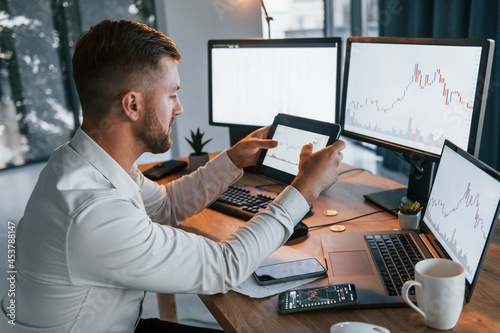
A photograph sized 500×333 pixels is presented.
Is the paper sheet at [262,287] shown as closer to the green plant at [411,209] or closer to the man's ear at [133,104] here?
the green plant at [411,209]

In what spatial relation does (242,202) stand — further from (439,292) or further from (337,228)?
(439,292)

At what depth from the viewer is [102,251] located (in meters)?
0.87

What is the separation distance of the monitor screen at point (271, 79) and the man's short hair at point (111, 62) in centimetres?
72

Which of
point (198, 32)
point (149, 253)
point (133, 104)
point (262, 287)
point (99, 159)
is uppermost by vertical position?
point (198, 32)

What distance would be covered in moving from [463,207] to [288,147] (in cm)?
60

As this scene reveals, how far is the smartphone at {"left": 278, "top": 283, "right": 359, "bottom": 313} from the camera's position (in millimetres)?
938

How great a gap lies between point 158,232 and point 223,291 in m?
0.19

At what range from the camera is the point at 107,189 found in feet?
3.07

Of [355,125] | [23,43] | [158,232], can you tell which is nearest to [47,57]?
[23,43]

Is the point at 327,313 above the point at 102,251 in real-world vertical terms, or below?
below

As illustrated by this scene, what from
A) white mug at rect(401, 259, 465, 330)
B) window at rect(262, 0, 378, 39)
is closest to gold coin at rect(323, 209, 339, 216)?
white mug at rect(401, 259, 465, 330)

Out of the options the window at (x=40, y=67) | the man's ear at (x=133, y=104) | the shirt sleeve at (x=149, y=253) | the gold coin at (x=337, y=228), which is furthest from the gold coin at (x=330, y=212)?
the window at (x=40, y=67)

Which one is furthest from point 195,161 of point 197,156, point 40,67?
point 40,67

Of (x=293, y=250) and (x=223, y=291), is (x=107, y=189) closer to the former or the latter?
(x=223, y=291)
